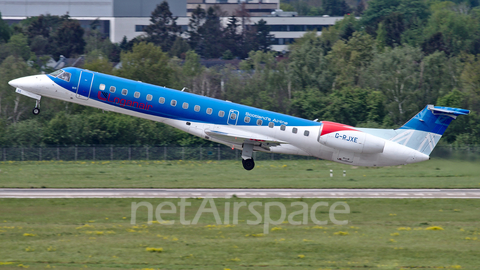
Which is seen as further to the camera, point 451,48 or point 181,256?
point 451,48

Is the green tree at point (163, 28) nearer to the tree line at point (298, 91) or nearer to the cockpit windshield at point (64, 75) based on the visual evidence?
the tree line at point (298, 91)

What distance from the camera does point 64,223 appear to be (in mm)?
29953

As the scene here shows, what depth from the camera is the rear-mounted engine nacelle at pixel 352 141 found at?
126 feet

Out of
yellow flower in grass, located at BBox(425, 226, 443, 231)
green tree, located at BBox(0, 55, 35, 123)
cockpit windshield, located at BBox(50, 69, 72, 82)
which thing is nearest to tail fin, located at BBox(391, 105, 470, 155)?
yellow flower in grass, located at BBox(425, 226, 443, 231)

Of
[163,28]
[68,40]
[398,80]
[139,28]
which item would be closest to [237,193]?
[398,80]

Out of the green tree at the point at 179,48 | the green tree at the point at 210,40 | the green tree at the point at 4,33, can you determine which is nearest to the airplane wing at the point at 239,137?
the green tree at the point at 179,48

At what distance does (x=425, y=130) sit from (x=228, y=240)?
57.5 feet

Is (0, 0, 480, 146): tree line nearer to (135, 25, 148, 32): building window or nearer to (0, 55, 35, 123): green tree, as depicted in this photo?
(0, 55, 35, 123): green tree

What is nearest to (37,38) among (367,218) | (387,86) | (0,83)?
(0,83)

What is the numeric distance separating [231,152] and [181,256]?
37435 mm

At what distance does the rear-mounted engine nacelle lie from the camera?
3844 centimetres

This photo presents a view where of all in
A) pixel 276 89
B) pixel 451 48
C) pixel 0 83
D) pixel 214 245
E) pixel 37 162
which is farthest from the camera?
pixel 451 48

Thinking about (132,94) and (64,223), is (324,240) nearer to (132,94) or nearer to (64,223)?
(64,223)

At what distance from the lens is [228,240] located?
2714 centimetres
